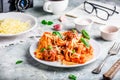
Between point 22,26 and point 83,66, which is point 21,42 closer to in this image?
point 22,26

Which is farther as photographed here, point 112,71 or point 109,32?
point 109,32

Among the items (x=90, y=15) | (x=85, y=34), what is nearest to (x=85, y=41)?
(x=85, y=34)

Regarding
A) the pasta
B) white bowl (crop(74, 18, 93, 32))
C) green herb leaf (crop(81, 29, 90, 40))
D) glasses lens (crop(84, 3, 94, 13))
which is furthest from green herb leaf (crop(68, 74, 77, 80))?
glasses lens (crop(84, 3, 94, 13))

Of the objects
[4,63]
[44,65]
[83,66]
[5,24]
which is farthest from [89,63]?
[5,24]

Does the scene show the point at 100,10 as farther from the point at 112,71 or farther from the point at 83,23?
the point at 112,71

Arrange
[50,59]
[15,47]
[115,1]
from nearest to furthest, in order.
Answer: [50,59]
[15,47]
[115,1]

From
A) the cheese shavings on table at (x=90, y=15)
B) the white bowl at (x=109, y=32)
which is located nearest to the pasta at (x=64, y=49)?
the white bowl at (x=109, y=32)
